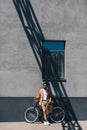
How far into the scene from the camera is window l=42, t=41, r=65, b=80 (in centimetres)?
2391

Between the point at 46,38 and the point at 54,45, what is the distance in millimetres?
535

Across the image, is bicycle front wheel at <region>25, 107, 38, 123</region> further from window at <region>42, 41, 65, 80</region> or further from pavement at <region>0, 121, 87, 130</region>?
window at <region>42, 41, 65, 80</region>

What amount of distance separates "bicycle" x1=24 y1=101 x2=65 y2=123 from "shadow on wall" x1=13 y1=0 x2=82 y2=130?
0.98 ft

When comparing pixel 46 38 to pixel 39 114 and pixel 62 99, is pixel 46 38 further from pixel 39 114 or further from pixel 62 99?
pixel 39 114

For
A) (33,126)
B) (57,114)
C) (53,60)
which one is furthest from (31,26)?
(33,126)

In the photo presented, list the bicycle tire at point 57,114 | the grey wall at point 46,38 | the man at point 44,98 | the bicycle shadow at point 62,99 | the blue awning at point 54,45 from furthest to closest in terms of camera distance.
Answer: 1. the blue awning at point 54,45
2. the bicycle shadow at point 62,99
3. the bicycle tire at point 57,114
4. the grey wall at point 46,38
5. the man at point 44,98

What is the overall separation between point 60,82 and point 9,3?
430cm

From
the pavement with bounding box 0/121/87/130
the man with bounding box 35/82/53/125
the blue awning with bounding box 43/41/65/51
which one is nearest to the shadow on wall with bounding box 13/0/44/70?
the blue awning with bounding box 43/41/65/51

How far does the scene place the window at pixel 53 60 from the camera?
941 inches

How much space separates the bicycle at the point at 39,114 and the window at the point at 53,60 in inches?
58.9

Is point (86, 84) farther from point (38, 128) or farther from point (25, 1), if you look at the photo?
point (25, 1)

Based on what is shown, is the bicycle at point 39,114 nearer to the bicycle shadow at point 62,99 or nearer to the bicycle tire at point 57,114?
the bicycle tire at point 57,114

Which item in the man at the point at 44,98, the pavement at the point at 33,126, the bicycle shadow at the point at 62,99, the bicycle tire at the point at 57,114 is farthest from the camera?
the bicycle shadow at the point at 62,99

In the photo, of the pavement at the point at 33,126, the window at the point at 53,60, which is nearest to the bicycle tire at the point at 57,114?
the pavement at the point at 33,126
